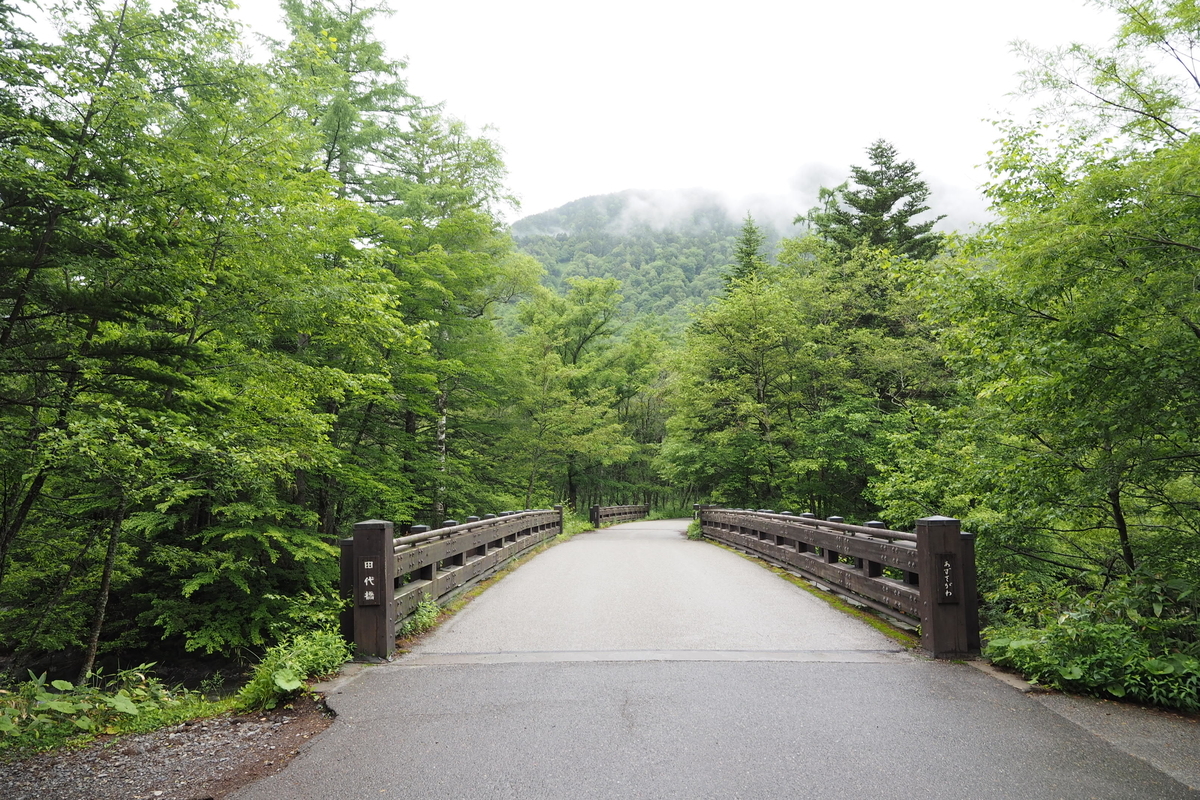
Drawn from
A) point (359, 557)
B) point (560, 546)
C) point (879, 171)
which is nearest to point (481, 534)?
point (359, 557)

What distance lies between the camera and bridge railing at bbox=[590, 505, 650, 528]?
90.4 ft

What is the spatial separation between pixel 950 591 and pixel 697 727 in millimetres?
2667

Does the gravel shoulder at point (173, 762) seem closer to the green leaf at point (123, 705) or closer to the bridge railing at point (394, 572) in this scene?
the green leaf at point (123, 705)

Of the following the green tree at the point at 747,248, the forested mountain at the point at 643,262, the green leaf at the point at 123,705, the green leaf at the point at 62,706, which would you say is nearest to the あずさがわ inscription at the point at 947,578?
the green leaf at the point at 123,705

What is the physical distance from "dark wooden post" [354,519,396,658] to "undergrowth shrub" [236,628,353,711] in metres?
0.20

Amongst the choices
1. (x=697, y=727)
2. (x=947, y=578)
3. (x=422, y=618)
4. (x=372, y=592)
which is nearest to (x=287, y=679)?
(x=372, y=592)

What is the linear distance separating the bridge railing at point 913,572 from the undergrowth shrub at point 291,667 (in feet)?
15.6

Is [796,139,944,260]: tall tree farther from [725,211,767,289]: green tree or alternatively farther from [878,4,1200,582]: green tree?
[878,4,1200,582]: green tree

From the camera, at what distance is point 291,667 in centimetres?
438

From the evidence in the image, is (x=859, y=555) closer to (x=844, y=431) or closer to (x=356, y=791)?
(x=356, y=791)

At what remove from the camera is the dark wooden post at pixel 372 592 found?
5.20 m

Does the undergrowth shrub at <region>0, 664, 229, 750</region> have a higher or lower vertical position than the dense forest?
lower

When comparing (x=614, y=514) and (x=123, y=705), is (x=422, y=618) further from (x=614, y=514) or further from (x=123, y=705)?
(x=614, y=514)

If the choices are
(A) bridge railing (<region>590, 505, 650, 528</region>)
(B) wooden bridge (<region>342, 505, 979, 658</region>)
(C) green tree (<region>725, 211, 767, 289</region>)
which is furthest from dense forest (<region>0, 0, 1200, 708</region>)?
(C) green tree (<region>725, 211, 767, 289</region>)
